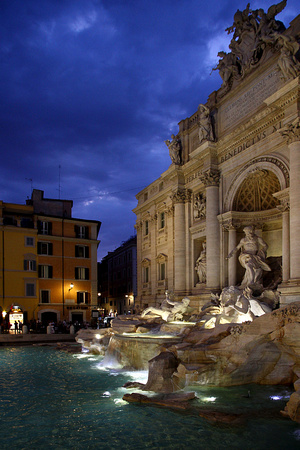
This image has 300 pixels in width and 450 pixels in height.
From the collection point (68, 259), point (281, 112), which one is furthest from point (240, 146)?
point (68, 259)

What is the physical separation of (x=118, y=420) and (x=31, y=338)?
63.2 feet

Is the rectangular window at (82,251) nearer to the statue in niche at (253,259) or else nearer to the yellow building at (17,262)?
the yellow building at (17,262)

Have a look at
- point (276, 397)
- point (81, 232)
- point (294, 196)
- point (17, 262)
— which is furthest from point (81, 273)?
point (276, 397)

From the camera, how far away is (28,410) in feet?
33.4

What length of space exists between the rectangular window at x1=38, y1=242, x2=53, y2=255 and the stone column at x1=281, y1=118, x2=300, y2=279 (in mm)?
27818

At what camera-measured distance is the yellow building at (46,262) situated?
36.1m

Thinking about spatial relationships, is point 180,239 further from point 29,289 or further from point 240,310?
point 29,289

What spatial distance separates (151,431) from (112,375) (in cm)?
649

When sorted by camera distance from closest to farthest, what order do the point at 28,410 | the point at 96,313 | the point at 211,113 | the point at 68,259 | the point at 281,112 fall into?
the point at 28,410
the point at 281,112
the point at 211,113
the point at 96,313
the point at 68,259

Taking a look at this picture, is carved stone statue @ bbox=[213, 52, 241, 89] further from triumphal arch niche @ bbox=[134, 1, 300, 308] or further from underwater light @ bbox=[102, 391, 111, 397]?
underwater light @ bbox=[102, 391, 111, 397]

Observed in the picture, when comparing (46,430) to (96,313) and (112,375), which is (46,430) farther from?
(96,313)

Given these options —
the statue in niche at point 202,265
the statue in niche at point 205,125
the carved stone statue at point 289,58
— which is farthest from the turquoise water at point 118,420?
the statue in niche at point 205,125

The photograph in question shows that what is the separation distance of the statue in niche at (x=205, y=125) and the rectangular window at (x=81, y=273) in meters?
22.0

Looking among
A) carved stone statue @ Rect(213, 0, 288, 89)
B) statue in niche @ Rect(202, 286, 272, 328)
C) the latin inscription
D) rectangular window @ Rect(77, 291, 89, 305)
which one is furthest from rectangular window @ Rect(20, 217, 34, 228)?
statue in niche @ Rect(202, 286, 272, 328)
